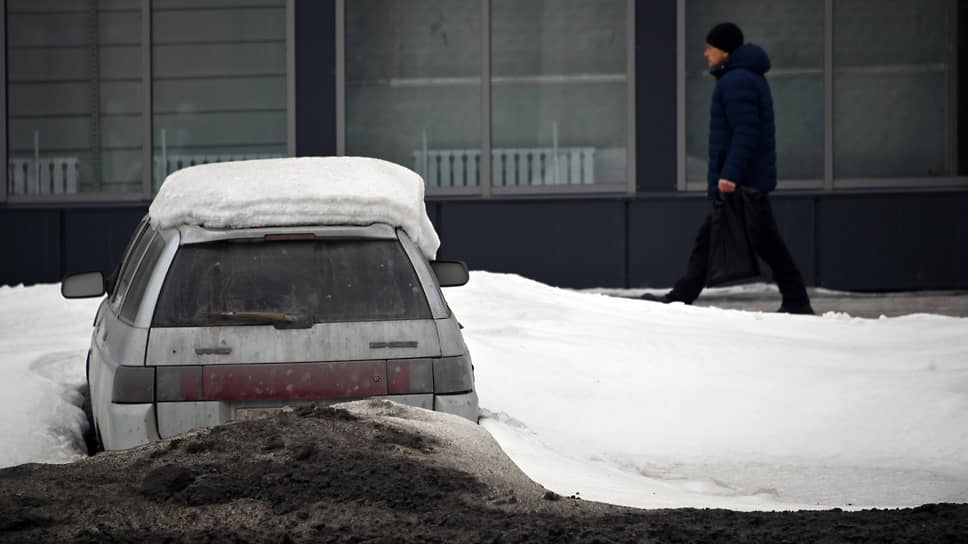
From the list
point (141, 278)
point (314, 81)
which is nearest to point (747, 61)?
point (314, 81)

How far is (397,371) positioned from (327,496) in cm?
69

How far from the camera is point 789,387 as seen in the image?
860 cm

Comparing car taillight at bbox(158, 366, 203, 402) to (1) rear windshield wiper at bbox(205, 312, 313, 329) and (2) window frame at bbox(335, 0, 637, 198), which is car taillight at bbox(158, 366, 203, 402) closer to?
(1) rear windshield wiper at bbox(205, 312, 313, 329)

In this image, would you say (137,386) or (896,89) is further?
(896,89)

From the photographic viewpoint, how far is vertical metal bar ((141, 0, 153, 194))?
1608cm

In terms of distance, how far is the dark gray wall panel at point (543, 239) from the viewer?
15.5 meters

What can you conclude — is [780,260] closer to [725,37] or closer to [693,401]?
[725,37]

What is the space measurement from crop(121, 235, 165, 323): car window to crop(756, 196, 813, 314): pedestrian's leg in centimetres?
646

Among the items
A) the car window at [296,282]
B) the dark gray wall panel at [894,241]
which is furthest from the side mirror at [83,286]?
the dark gray wall panel at [894,241]

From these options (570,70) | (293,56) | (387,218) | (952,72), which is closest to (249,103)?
(293,56)

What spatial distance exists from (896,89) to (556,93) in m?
3.48

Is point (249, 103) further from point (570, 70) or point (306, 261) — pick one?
point (306, 261)

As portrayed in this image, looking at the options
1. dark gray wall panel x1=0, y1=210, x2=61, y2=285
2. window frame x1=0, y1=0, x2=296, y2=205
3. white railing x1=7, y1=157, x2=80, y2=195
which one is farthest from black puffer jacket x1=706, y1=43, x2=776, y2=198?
white railing x1=7, y1=157, x2=80, y2=195

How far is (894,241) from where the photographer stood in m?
15.3
